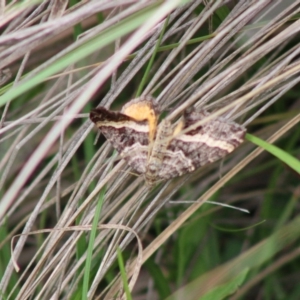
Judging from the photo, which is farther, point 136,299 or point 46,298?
point 136,299

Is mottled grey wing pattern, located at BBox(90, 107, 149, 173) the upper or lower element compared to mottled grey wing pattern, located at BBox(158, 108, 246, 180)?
upper

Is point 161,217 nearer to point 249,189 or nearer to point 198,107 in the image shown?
point 249,189

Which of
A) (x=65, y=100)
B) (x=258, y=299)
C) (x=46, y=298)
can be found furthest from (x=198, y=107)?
(x=258, y=299)

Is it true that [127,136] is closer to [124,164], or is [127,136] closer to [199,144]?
[124,164]

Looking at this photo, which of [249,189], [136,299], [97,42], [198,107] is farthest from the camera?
[249,189]

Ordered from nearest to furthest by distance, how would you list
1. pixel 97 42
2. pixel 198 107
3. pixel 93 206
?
pixel 97 42 → pixel 198 107 → pixel 93 206

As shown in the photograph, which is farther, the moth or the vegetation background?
the moth

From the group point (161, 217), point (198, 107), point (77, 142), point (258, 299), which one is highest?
point (77, 142)
